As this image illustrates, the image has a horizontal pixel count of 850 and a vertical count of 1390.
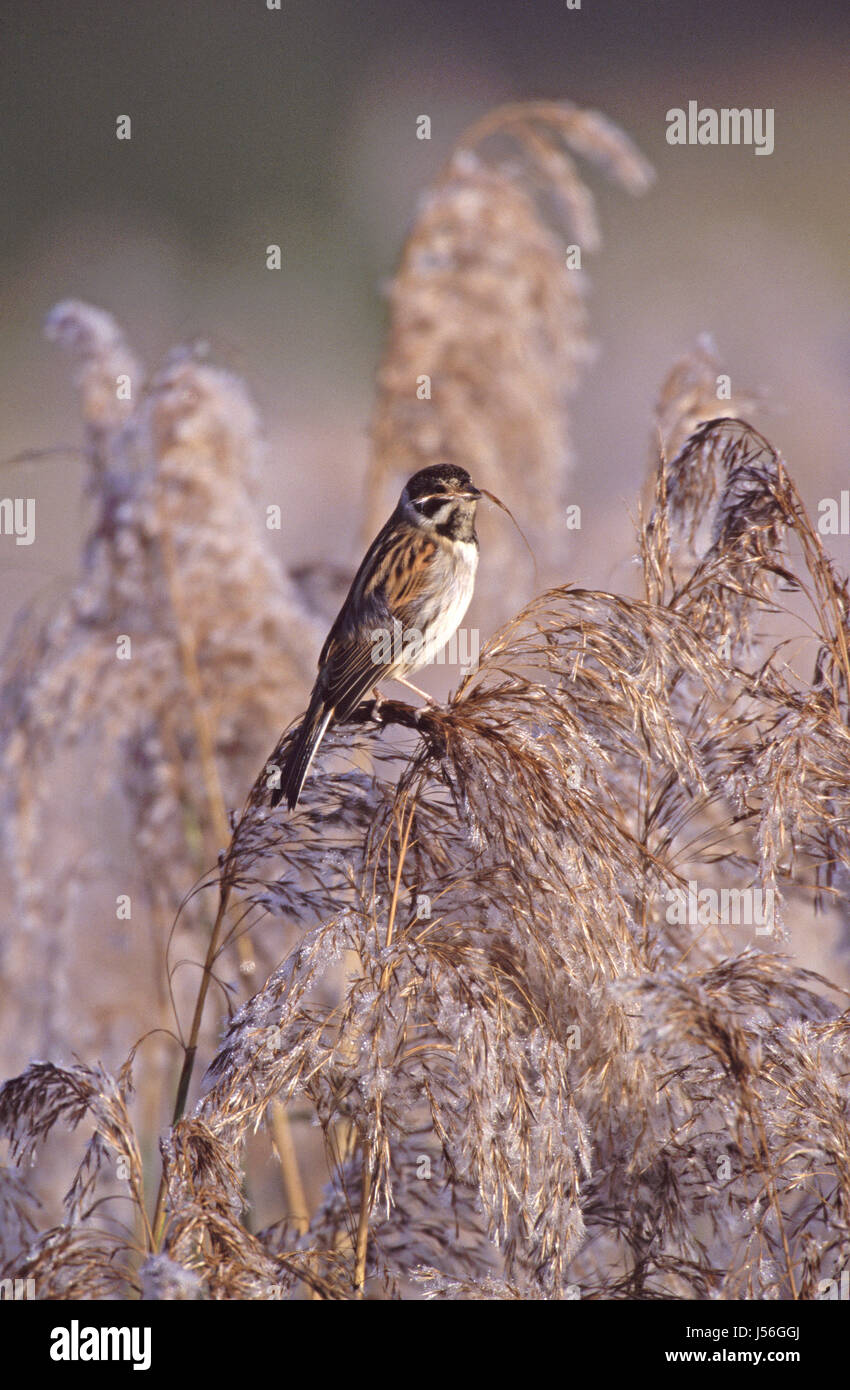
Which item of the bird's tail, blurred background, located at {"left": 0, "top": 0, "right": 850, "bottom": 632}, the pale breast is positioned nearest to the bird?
the pale breast

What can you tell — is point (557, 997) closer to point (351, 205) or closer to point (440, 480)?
point (440, 480)

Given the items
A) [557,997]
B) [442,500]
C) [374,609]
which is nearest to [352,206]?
[442,500]

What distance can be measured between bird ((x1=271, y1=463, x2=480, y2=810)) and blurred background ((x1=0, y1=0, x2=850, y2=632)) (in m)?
1.04

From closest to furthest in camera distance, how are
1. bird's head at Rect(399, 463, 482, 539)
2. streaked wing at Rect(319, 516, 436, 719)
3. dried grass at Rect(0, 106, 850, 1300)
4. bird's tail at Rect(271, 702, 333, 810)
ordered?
dried grass at Rect(0, 106, 850, 1300) → bird's tail at Rect(271, 702, 333, 810) → streaked wing at Rect(319, 516, 436, 719) → bird's head at Rect(399, 463, 482, 539)

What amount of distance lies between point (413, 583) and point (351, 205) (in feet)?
7.39

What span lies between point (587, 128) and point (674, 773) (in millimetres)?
1572

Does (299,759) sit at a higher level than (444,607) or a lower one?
lower

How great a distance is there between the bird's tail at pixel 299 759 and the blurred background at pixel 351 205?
1.82m

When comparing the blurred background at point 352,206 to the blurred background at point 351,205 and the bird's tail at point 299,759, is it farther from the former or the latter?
the bird's tail at point 299,759

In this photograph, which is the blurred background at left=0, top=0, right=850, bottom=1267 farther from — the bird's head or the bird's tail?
the bird's tail

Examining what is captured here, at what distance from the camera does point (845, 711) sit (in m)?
1.98

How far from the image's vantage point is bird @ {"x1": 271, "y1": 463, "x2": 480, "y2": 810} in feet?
8.39

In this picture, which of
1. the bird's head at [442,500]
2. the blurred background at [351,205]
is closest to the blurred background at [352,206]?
the blurred background at [351,205]

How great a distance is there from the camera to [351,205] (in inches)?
173
